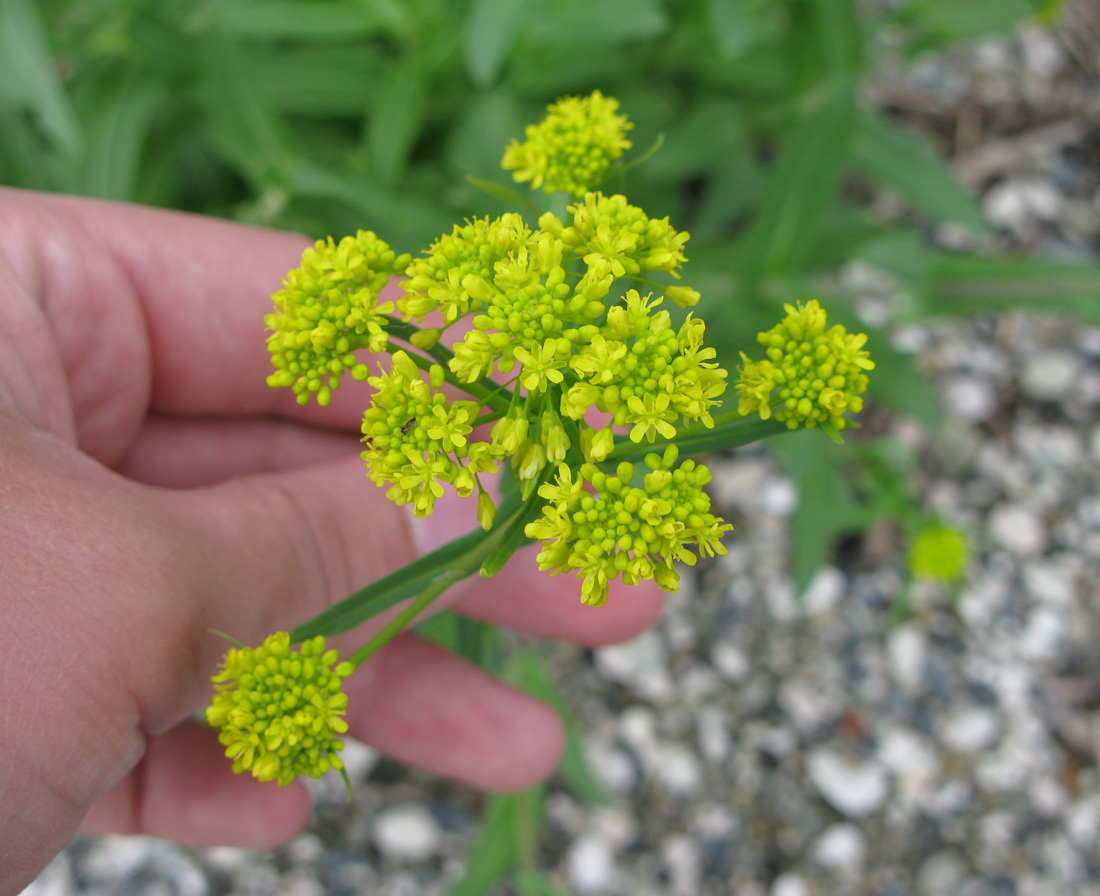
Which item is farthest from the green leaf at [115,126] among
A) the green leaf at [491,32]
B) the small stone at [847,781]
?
the small stone at [847,781]

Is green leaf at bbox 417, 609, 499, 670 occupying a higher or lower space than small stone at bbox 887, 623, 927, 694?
higher

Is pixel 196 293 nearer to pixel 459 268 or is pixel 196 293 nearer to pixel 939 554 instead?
pixel 459 268

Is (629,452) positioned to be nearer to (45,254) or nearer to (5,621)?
(5,621)

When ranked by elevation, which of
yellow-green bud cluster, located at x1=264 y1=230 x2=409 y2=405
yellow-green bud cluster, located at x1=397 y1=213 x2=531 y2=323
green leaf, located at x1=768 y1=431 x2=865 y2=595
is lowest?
green leaf, located at x1=768 y1=431 x2=865 y2=595

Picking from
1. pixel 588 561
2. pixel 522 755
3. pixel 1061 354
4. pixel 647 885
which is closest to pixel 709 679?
pixel 647 885

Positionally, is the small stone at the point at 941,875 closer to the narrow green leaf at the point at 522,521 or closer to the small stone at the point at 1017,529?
the small stone at the point at 1017,529

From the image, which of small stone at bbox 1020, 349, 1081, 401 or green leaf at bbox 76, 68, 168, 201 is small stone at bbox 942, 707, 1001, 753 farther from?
green leaf at bbox 76, 68, 168, 201

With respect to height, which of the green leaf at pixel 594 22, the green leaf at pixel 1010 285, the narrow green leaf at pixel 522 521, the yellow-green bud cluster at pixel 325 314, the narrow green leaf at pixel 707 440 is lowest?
the green leaf at pixel 1010 285

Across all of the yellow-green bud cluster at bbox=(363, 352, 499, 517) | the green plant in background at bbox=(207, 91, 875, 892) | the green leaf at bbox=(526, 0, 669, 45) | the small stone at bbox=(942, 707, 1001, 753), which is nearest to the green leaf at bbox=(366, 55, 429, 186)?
the green leaf at bbox=(526, 0, 669, 45)
